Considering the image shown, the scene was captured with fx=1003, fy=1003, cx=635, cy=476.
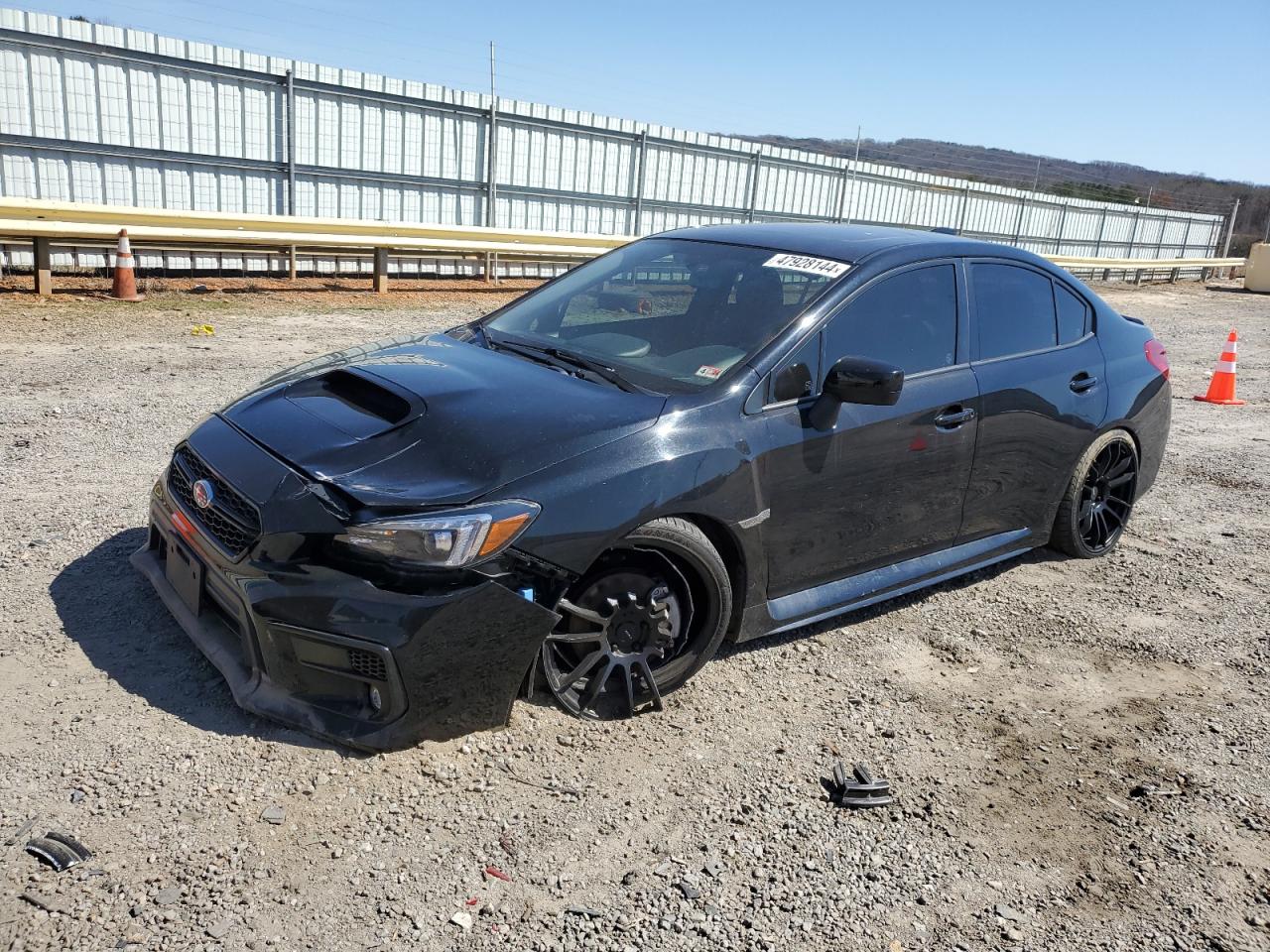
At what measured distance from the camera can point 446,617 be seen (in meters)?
2.98

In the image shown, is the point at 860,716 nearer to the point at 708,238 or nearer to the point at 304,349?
the point at 708,238

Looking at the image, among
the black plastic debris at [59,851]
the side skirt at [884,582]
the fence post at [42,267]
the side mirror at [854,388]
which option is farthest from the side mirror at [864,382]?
the fence post at [42,267]

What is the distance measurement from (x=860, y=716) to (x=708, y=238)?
2.31 metres

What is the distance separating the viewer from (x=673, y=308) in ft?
14.3

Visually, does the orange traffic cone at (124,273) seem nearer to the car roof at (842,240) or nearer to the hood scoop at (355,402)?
the car roof at (842,240)

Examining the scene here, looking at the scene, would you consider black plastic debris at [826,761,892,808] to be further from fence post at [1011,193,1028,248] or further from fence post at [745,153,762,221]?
fence post at [1011,193,1028,248]

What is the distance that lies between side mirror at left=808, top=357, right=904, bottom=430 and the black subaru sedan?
1cm

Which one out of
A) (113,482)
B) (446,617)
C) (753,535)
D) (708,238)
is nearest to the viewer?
(446,617)

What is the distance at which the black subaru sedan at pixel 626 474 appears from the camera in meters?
3.03

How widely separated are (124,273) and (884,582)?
1102 centimetres

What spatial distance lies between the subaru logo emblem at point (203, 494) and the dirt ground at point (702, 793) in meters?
0.60

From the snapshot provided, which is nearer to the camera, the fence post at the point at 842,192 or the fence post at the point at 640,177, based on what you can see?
the fence post at the point at 640,177

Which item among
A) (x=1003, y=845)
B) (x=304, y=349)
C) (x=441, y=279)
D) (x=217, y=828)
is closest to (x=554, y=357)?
(x=217, y=828)

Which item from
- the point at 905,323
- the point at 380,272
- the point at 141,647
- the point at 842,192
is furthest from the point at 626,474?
the point at 842,192
